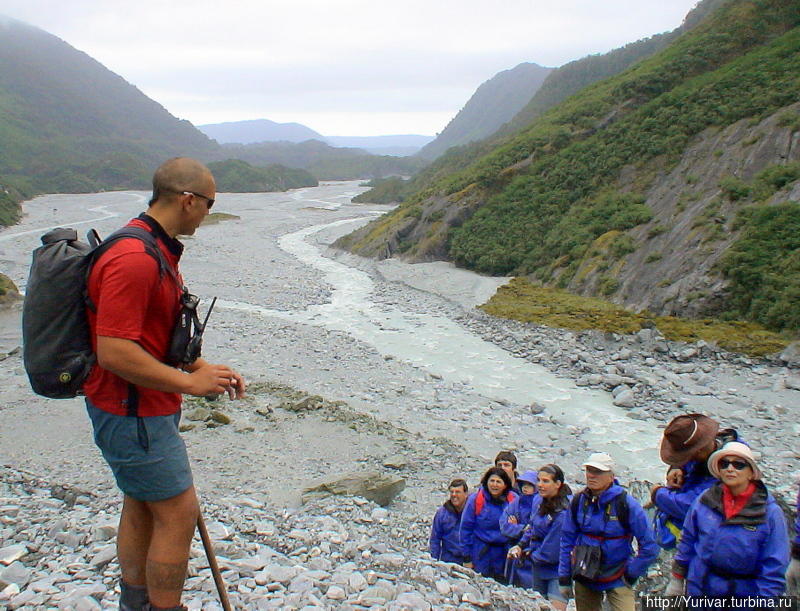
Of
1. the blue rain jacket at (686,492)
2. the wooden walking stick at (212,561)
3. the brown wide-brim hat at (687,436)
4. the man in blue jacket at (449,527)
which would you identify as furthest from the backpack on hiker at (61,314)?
the man in blue jacket at (449,527)

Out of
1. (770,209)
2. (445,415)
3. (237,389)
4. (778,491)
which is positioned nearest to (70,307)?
(237,389)

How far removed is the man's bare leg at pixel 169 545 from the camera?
2713 mm

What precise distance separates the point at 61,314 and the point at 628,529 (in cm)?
401

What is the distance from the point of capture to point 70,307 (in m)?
2.45

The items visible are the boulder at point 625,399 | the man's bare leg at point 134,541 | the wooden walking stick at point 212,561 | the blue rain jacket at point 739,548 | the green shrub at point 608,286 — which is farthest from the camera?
the green shrub at point 608,286

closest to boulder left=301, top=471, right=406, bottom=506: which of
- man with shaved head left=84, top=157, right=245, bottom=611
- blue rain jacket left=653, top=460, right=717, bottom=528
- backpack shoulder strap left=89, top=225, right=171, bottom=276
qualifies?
blue rain jacket left=653, top=460, right=717, bottom=528

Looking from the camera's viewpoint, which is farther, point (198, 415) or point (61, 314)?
point (198, 415)

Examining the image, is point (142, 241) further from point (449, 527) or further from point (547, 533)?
point (449, 527)

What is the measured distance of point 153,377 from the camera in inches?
94.6

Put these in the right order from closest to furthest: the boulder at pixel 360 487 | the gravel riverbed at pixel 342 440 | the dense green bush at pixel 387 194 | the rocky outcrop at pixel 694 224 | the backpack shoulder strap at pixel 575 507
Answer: the gravel riverbed at pixel 342 440 < the backpack shoulder strap at pixel 575 507 < the boulder at pixel 360 487 < the rocky outcrop at pixel 694 224 < the dense green bush at pixel 387 194

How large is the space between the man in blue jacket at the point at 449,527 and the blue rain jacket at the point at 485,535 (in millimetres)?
199

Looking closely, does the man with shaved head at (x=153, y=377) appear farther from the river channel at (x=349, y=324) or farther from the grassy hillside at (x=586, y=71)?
the grassy hillside at (x=586, y=71)

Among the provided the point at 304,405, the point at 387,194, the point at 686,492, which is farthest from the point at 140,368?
the point at 387,194

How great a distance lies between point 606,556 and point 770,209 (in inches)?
695
